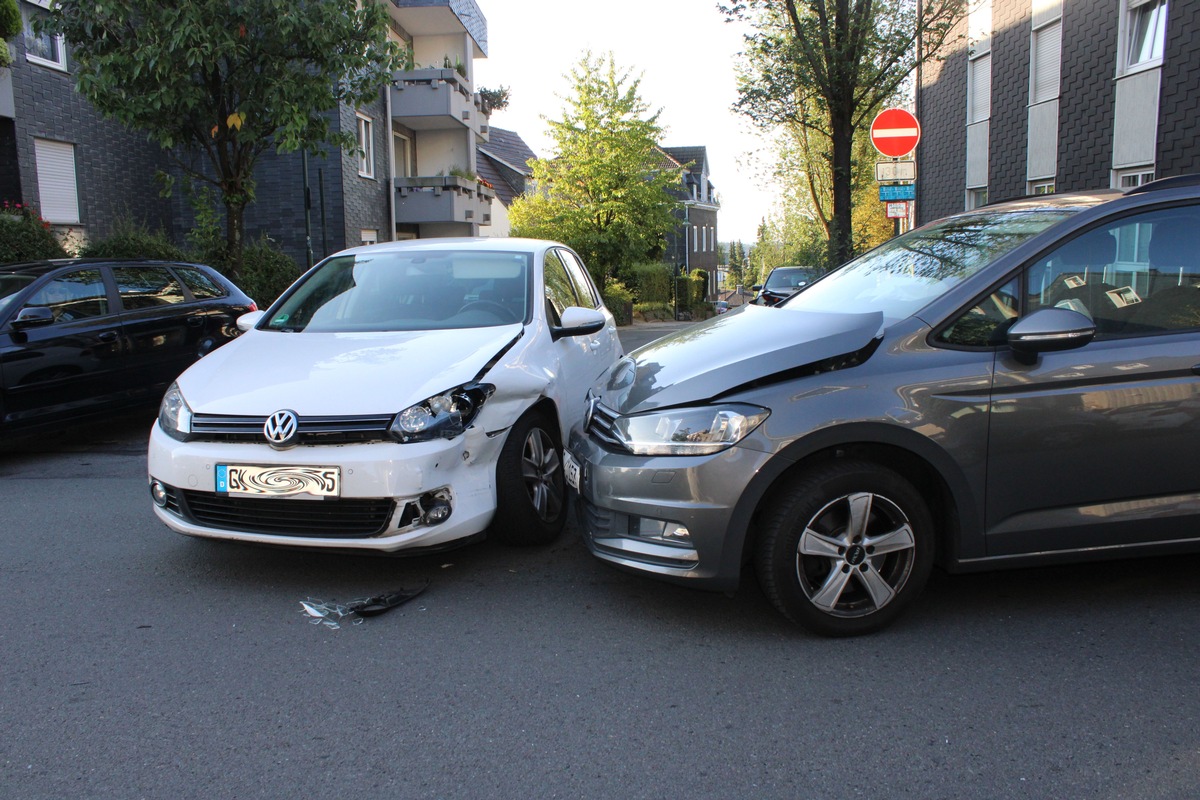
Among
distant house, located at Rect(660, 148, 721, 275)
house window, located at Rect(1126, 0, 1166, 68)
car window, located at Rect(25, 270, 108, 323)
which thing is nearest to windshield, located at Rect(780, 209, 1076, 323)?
car window, located at Rect(25, 270, 108, 323)

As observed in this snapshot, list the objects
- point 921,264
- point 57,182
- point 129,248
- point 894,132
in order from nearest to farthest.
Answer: point 921,264 → point 894,132 → point 129,248 → point 57,182

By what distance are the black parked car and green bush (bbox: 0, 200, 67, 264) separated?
537 cm

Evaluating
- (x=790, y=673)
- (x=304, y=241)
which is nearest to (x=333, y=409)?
(x=790, y=673)

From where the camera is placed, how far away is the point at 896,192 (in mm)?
10703

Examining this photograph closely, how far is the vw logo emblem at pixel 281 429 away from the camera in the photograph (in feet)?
13.5

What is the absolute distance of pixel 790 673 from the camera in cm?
345

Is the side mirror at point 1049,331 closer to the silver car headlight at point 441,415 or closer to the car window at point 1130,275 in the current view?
the car window at point 1130,275

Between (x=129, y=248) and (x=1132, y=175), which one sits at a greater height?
(x=1132, y=175)

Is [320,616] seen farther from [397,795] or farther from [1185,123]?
[1185,123]

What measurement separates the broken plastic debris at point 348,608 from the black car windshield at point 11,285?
4.62 m

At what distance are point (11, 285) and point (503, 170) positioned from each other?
1684 inches

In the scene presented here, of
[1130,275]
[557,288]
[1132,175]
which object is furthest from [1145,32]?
[1130,275]

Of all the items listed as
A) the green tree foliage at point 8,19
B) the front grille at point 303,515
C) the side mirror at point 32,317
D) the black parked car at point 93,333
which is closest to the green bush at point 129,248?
the green tree foliage at point 8,19

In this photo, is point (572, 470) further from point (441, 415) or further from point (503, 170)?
point (503, 170)
